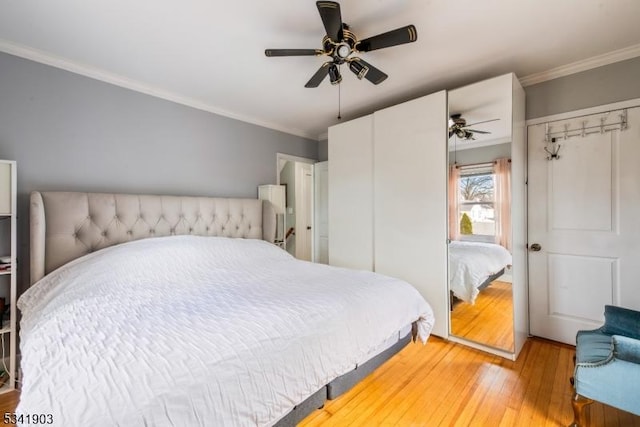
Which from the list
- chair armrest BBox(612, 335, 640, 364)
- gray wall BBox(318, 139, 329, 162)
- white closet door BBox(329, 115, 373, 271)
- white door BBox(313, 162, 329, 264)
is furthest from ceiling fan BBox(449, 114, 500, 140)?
gray wall BBox(318, 139, 329, 162)

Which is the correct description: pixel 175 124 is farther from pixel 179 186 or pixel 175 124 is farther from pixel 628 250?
pixel 628 250

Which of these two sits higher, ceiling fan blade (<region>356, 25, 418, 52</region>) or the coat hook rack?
ceiling fan blade (<region>356, 25, 418, 52</region>)

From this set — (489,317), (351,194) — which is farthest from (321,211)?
(489,317)

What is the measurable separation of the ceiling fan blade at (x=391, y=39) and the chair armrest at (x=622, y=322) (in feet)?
7.23

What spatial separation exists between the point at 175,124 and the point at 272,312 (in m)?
2.43

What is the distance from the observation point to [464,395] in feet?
6.00

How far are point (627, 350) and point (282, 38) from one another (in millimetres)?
2719

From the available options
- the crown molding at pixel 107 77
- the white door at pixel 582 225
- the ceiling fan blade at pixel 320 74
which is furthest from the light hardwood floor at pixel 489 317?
the crown molding at pixel 107 77

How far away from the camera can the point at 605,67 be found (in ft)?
7.39

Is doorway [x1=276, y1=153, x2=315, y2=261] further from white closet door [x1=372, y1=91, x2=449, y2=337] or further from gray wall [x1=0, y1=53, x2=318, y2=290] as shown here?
white closet door [x1=372, y1=91, x2=449, y2=337]

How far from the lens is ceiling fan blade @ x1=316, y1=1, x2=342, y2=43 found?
1390mm

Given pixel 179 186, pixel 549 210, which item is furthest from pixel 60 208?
pixel 549 210

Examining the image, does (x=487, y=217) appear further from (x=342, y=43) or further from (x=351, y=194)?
(x=342, y=43)

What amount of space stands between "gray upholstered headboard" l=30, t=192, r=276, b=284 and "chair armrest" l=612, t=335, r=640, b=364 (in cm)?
303
